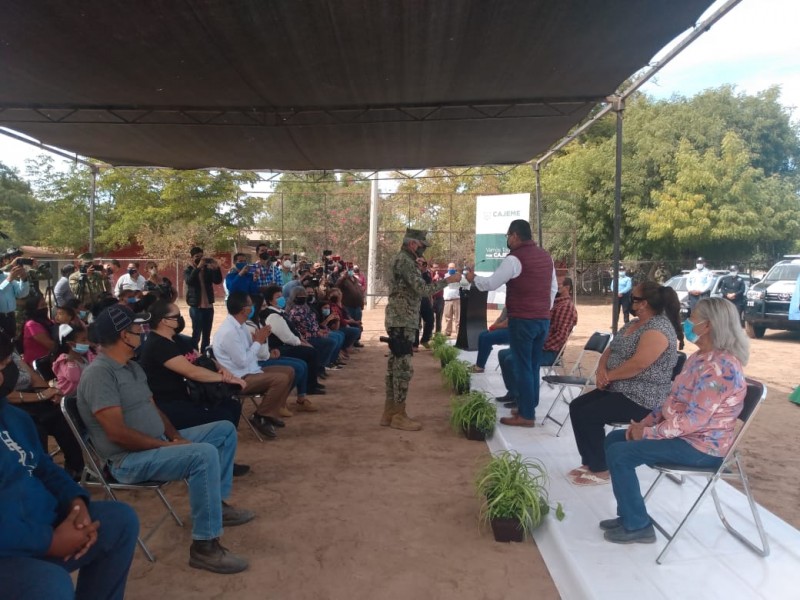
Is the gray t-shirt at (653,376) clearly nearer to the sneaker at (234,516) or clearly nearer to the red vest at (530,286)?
the red vest at (530,286)

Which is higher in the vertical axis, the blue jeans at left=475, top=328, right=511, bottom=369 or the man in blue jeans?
the man in blue jeans

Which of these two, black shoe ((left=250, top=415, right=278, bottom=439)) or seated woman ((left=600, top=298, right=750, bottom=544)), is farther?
black shoe ((left=250, top=415, right=278, bottom=439))

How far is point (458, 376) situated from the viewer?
272 inches

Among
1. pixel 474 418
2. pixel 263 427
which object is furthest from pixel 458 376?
pixel 263 427

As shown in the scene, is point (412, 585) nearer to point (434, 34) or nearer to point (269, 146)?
point (434, 34)

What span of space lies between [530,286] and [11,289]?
5.79 m

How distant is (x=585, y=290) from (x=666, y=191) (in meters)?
5.30

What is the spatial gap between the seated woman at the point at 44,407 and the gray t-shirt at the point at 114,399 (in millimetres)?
1079

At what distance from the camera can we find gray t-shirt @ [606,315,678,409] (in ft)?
12.4

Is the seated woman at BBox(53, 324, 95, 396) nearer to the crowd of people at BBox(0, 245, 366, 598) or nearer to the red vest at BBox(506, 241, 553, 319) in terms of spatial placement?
the crowd of people at BBox(0, 245, 366, 598)

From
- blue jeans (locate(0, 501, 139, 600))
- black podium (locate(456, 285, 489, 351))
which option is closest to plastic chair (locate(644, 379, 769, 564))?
blue jeans (locate(0, 501, 139, 600))

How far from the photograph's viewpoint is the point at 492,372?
8.09 meters

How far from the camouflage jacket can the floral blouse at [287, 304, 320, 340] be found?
1.96m

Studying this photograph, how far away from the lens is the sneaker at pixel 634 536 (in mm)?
3158
